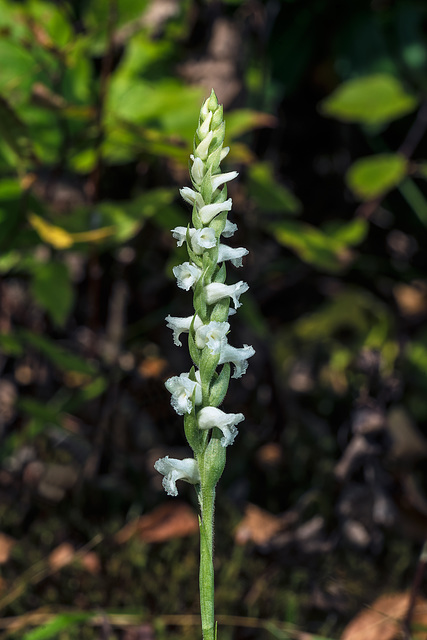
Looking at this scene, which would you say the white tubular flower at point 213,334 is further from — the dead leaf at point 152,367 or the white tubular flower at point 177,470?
the dead leaf at point 152,367

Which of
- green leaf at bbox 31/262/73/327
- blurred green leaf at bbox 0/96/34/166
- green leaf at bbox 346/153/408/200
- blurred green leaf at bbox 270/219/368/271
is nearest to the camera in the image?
blurred green leaf at bbox 0/96/34/166

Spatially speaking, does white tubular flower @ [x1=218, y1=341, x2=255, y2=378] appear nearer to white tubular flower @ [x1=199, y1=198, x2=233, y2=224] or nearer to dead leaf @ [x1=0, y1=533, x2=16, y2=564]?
white tubular flower @ [x1=199, y1=198, x2=233, y2=224]

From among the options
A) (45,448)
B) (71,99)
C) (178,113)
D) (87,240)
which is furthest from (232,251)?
(45,448)

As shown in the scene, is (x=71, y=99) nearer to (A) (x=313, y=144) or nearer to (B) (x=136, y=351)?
(B) (x=136, y=351)

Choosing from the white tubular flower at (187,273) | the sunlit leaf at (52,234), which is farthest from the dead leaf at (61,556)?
the white tubular flower at (187,273)

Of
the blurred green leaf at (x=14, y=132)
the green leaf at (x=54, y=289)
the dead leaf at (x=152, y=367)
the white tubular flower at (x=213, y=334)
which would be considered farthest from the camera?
the dead leaf at (x=152, y=367)

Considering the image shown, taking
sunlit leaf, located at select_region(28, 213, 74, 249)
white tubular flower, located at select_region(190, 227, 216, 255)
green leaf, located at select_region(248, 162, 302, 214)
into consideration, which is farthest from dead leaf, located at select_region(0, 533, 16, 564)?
white tubular flower, located at select_region(190, 227, 216, 255)

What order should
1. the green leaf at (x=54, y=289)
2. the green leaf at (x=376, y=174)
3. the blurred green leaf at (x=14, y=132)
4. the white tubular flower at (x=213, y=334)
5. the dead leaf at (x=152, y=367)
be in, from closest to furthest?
the white tubular flower at (x=213, y=334)
the blurred green leaf at (x=14, y=132)
the green leaf at (x=54, y=289)
the green leaf at (x=376, y=174)
the dead leaf at (x=152, y=367)
